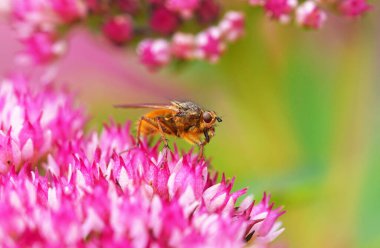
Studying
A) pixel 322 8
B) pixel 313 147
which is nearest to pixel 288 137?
pixel 313 147

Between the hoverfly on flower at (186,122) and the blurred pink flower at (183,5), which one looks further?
the blurred pink flower at (183,5)

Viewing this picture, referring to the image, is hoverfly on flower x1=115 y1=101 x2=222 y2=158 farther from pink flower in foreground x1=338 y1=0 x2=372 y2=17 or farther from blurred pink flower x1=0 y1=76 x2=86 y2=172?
pink flower in foreground x1=338 y1=0 x2=372 y2=17

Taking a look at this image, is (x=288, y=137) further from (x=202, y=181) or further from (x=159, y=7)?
(x=202, y=181)

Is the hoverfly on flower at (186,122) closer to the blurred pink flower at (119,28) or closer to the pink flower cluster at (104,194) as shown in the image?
the pink flower cluster at (104,194)

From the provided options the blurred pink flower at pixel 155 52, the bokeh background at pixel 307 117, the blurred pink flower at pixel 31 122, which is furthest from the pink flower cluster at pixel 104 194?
the bokeh background at pixel 307 117

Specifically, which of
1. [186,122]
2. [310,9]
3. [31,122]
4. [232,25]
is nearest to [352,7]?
[310,9]

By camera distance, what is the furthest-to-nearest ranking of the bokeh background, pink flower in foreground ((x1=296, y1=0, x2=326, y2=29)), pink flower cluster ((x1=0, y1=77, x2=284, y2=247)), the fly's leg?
1. the bokeh background
2. pink flower in foreground ((x1=296, y1=0, x2=326, y2=29))
3. the fly's leg
4. pink flower cluster ((x1=0, y1=77, x2=284, y2=247))

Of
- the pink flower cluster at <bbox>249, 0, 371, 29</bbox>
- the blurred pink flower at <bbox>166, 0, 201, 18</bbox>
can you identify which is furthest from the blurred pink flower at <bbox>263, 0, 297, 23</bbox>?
the blurred pink flower at <bbox>166, 0, 201, 18</bbox>

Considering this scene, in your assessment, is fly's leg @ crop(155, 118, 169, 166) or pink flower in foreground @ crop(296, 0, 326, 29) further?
pink flower in foreground @ crop(296, 0, 326, 29)
